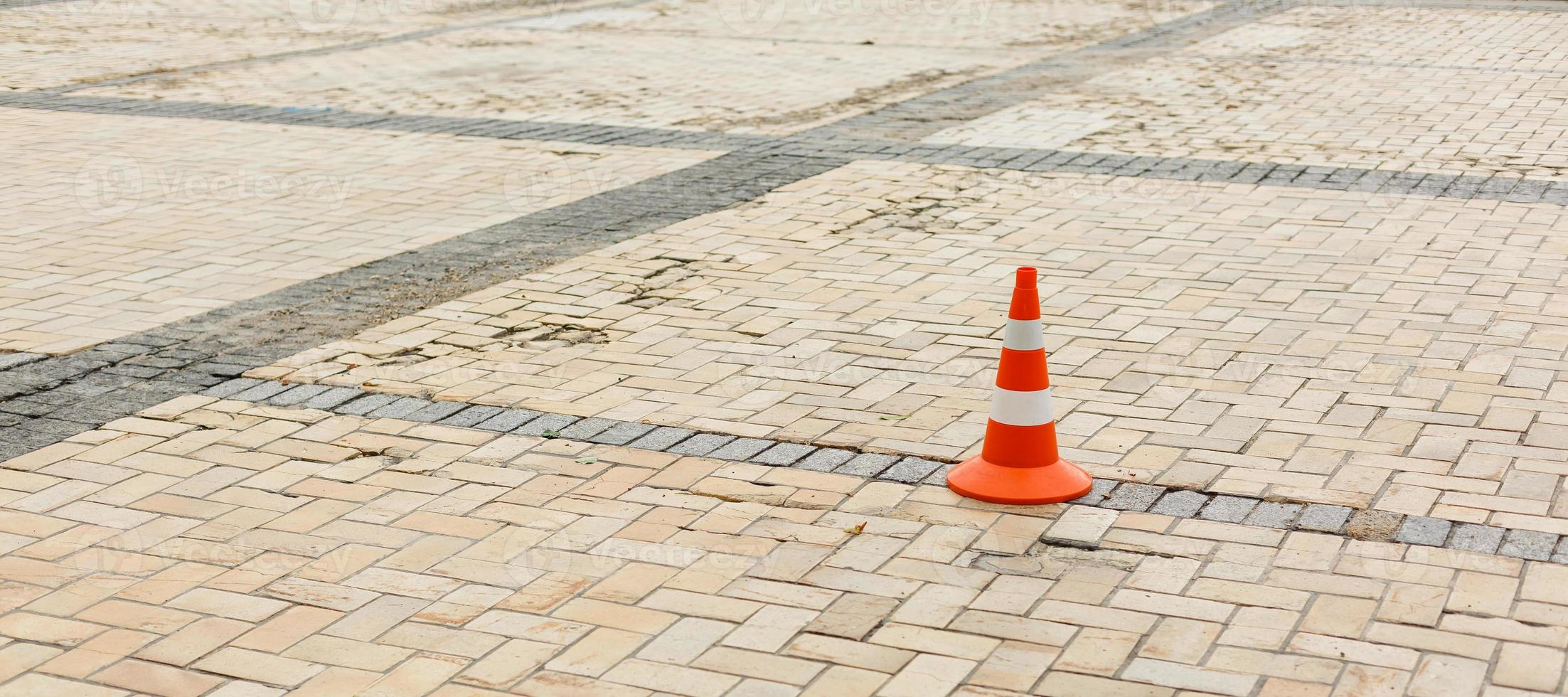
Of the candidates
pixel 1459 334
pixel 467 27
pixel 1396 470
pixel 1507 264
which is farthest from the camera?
pixel 467 27

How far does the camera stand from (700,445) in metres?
4.95

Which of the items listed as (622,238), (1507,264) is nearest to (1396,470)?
(1507,264)

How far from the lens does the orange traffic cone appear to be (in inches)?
175

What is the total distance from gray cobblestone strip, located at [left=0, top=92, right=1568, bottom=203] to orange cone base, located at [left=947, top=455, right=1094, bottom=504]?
453 cm

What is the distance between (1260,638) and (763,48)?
12.0 m

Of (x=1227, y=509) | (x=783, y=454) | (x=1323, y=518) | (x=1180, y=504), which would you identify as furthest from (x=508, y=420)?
(x=1323, y=518)

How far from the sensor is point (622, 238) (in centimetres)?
763

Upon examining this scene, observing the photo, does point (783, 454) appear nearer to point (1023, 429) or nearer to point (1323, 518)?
point (1023, 429)

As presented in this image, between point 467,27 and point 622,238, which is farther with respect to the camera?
point 467,27

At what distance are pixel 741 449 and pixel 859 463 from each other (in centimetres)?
38

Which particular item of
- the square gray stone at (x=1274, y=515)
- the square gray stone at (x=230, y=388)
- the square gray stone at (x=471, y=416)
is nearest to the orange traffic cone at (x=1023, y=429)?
the square gray stone at (x=1274, y=515)

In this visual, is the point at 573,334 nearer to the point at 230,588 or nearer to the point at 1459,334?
the point at 230,588

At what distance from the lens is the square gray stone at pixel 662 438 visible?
4.95m

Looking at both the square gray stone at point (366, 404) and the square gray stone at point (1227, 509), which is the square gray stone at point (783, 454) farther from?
the square gray stone at point (366, 404)
